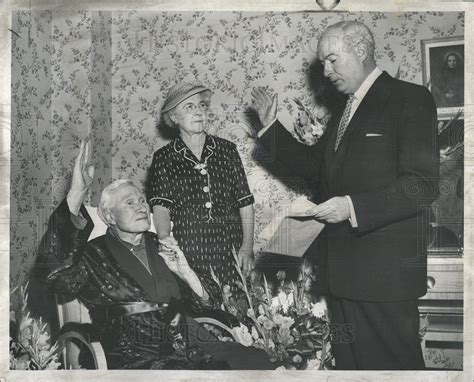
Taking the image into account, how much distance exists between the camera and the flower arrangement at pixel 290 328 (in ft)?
17.9

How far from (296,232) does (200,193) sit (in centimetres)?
72

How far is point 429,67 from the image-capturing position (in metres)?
5.48

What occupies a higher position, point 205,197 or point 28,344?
point 205,197

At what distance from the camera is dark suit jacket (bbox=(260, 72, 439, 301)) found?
542 cm

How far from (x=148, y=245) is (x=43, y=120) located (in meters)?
1.14

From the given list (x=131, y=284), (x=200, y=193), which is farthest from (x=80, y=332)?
(x=200, y=193)

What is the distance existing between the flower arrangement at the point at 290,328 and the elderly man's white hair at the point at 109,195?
122cm

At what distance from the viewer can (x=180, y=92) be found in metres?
5.52

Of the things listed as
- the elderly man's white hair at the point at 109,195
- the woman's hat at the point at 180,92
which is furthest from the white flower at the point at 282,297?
the woman's hat at the point at 180,92

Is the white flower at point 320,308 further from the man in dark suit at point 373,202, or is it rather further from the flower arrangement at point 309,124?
the flower arrangement at point 309,124

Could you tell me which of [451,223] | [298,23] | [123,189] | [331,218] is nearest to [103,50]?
[123,189]

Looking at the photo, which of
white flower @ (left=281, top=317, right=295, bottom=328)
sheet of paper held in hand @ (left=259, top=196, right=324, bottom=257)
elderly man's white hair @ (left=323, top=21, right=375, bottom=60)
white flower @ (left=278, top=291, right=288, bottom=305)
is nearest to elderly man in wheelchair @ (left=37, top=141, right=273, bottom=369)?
white flower @ (left=281, top=317, right=295, bottom=328)

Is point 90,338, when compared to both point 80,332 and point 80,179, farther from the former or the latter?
point 80,179

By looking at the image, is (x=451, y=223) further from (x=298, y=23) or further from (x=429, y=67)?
(x=298, y=23)
